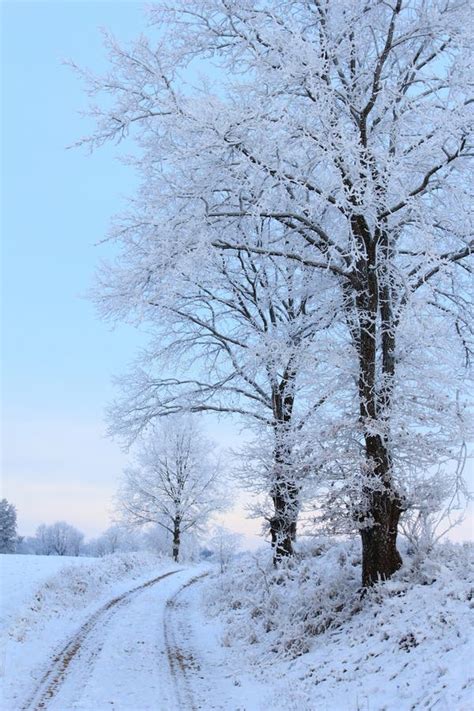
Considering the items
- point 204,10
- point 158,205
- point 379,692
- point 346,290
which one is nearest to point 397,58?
point 204,10

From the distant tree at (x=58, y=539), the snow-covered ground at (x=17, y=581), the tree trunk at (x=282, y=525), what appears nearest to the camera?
the tree trunk at (x=282, y=525)

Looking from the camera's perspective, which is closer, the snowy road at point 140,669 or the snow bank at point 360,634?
the snow bank at point 360,634

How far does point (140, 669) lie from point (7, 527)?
7272 cm

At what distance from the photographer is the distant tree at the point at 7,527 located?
240 ft

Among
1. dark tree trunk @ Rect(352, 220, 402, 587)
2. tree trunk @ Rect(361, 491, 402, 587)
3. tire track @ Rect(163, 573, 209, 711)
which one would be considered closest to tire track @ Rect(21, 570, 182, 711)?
tire track @ Rect(163, 573, 209, 711)

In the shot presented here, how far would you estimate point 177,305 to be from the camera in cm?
1580

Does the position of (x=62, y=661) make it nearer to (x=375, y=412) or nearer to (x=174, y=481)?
(x=375, y=412)

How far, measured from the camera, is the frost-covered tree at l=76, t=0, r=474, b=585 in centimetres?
881

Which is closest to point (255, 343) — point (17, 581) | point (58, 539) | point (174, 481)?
point (17, 581)

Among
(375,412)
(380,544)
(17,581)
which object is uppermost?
(375,412)

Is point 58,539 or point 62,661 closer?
point 62,661

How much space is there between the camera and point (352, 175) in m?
8.99

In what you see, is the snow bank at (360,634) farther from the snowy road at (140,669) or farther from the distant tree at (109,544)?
the distant tree at (109,544)

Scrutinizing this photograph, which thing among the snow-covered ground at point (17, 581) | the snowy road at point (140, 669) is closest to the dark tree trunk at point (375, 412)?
the snowy road at point (140, 669)
